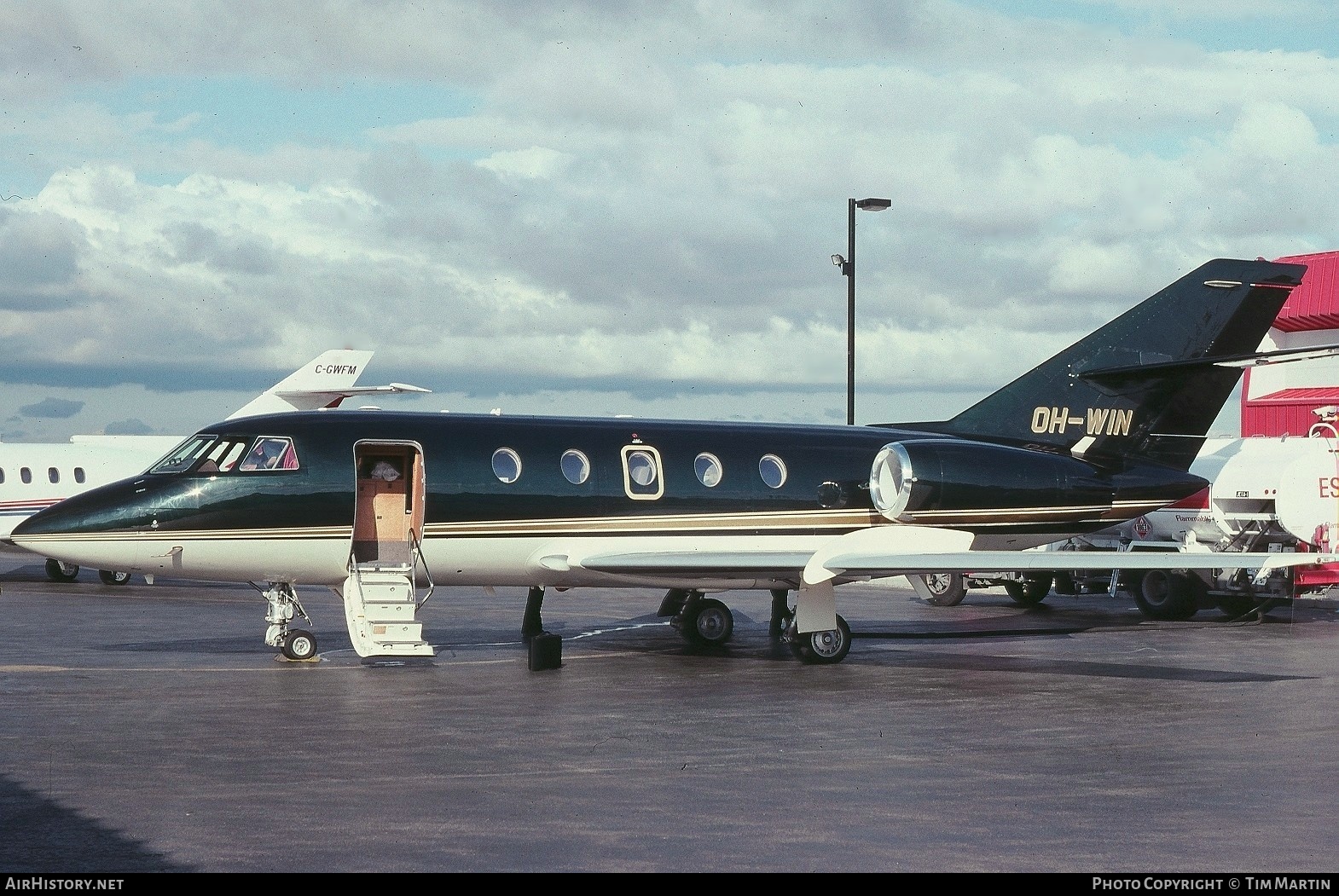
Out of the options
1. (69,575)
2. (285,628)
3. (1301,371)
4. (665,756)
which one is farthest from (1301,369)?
(665,756)

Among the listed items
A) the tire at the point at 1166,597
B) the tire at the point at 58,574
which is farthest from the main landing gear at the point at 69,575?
the tire at the point at 1166,597

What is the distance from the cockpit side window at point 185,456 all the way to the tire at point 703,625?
678 cm

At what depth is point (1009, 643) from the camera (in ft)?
71.4

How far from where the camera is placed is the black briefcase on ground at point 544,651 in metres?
17.6

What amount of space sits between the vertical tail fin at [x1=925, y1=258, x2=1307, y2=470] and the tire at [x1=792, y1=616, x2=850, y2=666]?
5.15m

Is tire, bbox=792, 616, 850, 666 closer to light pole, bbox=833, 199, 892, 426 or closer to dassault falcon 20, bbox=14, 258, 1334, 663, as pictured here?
dassault falcon 20, bbox=14, 258, 1334, 663

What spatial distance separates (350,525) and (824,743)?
759 cm

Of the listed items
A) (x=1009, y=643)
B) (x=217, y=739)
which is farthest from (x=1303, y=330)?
(x=217, y=739)

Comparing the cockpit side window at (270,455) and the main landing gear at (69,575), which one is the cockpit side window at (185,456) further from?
the main landing gear at (69,575)

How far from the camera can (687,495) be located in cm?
1972

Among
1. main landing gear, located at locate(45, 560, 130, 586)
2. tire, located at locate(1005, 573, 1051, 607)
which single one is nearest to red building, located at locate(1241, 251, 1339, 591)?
tire, located at locate(1005, 573, 1051, 607)

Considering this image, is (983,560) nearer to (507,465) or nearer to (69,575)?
(507,465)

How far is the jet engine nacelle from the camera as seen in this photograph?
1966 centimetres
